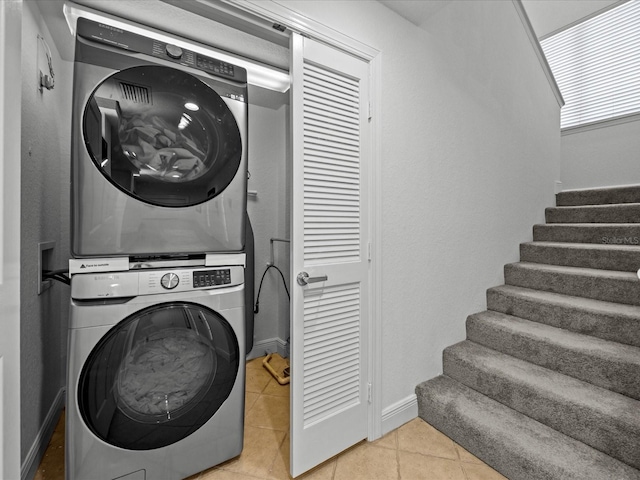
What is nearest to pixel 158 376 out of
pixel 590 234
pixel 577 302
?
pixel 577 302

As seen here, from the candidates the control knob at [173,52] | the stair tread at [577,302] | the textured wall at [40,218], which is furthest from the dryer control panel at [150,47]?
the stair tread at [577,302]

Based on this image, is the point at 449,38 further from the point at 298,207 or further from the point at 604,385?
the point at 604,385

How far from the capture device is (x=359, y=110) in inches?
60.1

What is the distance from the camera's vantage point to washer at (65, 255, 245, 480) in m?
1.07

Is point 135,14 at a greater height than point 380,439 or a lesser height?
greater

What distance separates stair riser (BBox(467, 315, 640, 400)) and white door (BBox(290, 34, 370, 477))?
3.25 feet

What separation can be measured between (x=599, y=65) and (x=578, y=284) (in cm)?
332

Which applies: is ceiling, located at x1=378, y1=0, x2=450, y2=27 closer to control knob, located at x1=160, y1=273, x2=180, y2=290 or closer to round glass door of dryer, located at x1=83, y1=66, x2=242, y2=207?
round glass door of dryer, located at x1=83, y1=66, x2=242, y2=207

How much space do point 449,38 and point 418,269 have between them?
5.20ft

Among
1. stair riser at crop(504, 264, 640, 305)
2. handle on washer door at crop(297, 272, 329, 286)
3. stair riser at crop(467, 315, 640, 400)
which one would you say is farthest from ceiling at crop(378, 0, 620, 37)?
handle on washer door at crop(297, 272, 329, 286)

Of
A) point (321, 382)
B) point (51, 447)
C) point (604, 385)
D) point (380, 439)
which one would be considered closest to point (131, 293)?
point (321, 382)

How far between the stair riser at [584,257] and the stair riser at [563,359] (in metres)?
0.88

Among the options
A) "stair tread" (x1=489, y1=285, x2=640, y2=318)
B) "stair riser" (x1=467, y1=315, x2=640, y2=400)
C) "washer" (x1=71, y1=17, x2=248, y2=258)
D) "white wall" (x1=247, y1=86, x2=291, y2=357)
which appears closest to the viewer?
"washer" (x1=71, y1=17, x2=248, y2=258)

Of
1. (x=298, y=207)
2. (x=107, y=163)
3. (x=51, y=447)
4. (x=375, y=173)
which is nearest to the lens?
(x=107, y=163)
